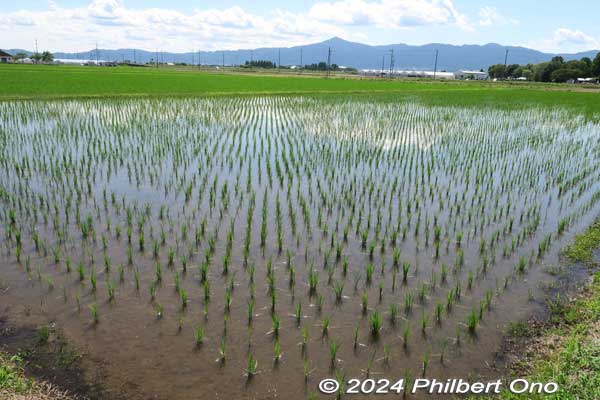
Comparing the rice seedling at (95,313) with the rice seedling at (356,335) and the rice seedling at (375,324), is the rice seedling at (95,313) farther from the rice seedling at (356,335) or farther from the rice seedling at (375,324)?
the rice seedling at (375,324)

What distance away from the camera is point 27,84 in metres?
23.6

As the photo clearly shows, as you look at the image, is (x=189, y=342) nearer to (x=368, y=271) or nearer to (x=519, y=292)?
(x=368, y=271)

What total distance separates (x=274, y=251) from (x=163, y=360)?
7.01 feet

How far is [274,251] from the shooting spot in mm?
5344

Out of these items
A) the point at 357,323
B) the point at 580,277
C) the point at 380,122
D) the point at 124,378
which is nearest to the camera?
the point at 124,378

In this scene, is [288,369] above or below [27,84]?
below

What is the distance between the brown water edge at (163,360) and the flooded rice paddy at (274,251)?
1 centimetres

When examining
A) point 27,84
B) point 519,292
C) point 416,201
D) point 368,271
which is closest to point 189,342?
point 368,271

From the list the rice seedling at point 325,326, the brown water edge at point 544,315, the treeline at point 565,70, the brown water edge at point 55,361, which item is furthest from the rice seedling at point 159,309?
the treeline at point 565,70

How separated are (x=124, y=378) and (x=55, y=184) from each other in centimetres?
526

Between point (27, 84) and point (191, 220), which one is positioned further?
point (27, 84)

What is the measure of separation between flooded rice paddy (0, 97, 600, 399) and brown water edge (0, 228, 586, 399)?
0.01 meters

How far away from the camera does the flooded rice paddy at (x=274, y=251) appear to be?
11.6 feet

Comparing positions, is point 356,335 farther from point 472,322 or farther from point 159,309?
point 159,309
